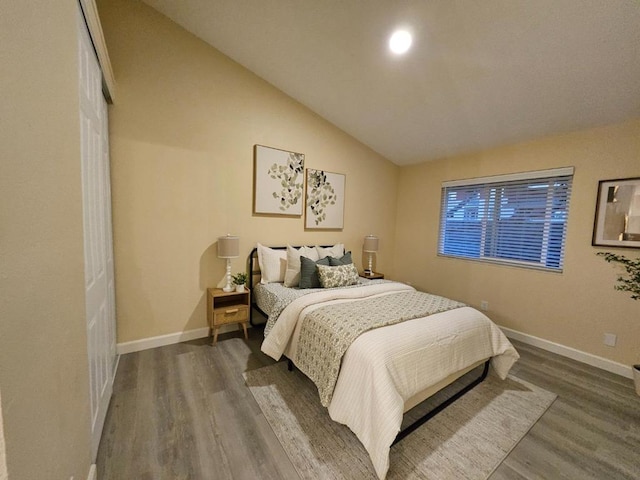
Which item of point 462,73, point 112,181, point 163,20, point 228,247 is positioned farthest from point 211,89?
point 462,73

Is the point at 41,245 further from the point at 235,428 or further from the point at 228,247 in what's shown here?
the point at 228,247

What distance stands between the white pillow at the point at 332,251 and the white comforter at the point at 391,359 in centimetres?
120

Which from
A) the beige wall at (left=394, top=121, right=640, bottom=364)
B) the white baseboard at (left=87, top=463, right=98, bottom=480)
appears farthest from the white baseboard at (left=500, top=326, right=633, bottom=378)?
the white baseboard at (left=87, top=463, right=98, bottom=480)

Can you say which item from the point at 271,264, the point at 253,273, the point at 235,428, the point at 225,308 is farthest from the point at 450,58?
the point at 235,428

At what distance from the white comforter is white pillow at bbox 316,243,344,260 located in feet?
3.94

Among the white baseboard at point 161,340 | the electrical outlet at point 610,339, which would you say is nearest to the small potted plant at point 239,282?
the white baseboard at point 161,340

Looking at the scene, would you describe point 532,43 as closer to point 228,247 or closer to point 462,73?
point 462,73

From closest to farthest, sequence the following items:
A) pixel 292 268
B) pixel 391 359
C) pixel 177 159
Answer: pixel 391 359 → pixel 177 159 → pixel 292 268

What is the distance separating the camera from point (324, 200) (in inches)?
145

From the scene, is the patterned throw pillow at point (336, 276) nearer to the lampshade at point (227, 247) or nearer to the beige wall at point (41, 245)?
the lampshade at point (227, 247)

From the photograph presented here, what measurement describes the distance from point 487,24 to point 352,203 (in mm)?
2509

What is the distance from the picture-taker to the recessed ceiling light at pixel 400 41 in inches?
82.7

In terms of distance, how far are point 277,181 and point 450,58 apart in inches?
84.7

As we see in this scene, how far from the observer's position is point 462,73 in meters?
2.29
